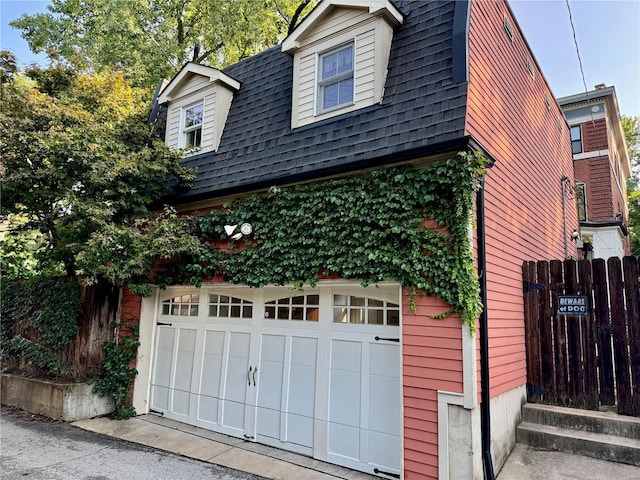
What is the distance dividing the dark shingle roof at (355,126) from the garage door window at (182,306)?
1.81 m

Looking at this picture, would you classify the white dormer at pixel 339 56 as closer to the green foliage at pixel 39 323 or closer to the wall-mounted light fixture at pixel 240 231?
the wall-mounted light fixture at pixel 240 231

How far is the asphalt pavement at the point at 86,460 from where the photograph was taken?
4.47m

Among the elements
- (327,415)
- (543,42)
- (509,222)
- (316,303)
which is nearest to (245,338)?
(316,303)

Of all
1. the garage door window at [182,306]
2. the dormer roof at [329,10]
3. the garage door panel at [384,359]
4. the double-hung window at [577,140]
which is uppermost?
the double-hung window at [577,140]

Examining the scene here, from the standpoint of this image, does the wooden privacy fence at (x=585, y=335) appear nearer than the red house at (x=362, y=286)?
No

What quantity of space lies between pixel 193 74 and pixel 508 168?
20.0 ft

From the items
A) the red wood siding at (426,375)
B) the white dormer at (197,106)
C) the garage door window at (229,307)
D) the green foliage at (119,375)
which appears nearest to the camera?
the red wood siding at (426,375)

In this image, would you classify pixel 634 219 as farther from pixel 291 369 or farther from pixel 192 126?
pixel 192 126

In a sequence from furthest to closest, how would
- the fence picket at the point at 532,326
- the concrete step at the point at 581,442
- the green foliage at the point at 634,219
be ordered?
1. the green foliage at the point at 634,219
2. the fence picket at the point at 532,326
3. the concrete step at the point at 581,442

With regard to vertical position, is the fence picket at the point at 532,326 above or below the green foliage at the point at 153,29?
below

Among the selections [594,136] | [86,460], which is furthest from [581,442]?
[594,136]

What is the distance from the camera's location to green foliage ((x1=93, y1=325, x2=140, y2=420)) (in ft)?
22.1

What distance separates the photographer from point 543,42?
7688 millimetres

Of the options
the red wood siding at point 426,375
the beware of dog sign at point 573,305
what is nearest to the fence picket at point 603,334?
the beware of dog sign at point 573,305
